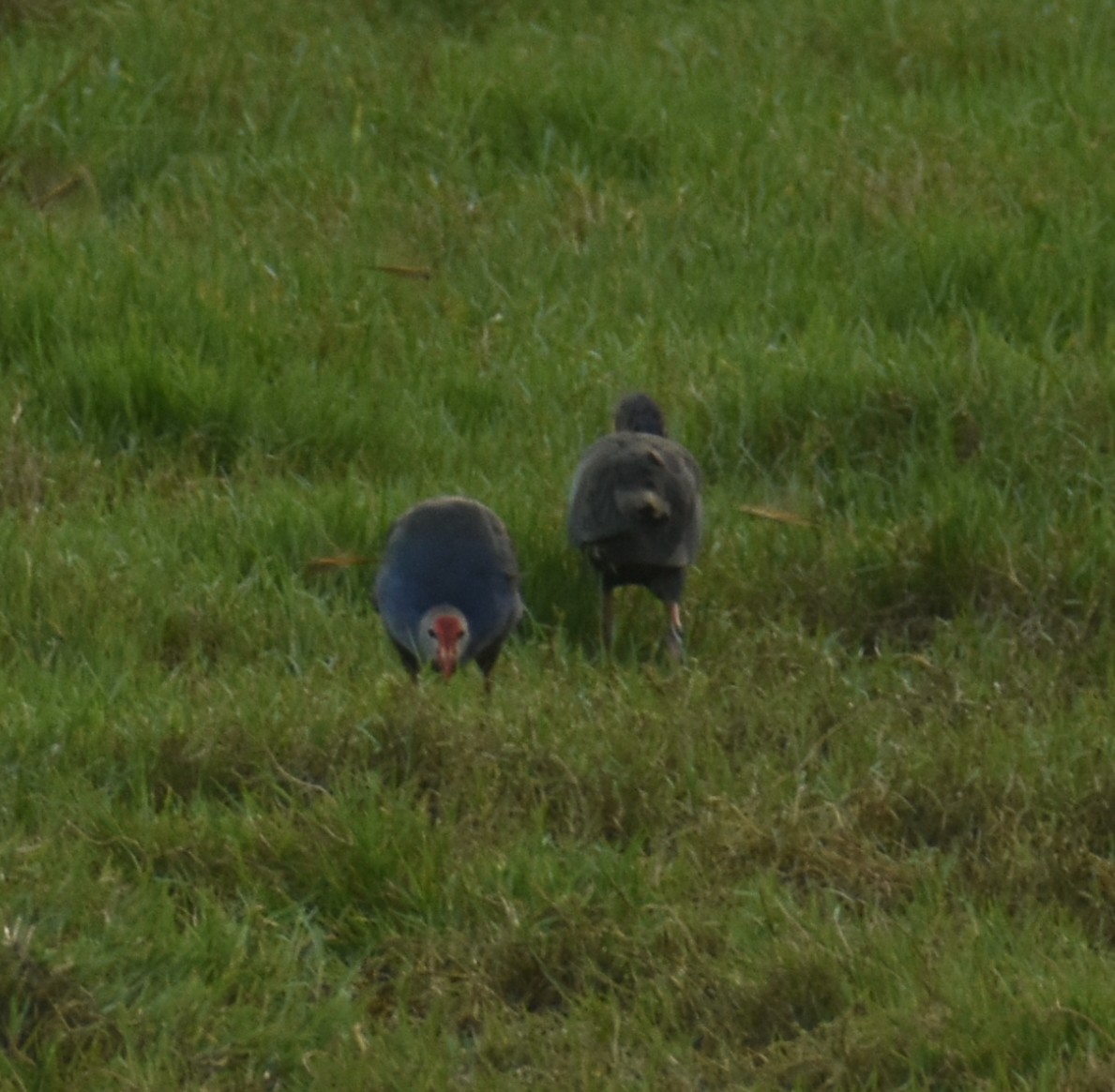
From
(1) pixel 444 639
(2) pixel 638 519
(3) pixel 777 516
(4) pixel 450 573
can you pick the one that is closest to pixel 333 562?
(4) pixel 450 573

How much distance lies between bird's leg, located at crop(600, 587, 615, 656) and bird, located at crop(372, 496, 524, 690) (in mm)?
248

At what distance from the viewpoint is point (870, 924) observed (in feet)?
15.9

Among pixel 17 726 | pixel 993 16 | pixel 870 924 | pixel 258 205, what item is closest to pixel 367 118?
pixel 258 205

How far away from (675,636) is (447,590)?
603 mm

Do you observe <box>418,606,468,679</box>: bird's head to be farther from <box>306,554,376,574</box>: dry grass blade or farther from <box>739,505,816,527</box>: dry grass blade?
<box>739,505,816,527</box>: dry grass blade

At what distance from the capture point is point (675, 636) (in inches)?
248

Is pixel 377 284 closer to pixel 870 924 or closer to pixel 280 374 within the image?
pixel 280 374

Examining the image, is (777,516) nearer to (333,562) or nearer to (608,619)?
(608,619)

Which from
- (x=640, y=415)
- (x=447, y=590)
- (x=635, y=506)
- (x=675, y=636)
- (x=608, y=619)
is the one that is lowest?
(x=608, y=619)

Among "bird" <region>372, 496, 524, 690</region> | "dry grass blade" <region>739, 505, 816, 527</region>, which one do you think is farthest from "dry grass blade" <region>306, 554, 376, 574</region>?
"dry grass blade" <region>739, 505, 816, 527</region>

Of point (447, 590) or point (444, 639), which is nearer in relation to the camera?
point (444, 639)

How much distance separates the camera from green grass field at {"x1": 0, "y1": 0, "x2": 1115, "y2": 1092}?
466cm

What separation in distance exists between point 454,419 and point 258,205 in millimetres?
1653

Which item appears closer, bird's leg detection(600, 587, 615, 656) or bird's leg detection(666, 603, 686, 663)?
bird's leg detection(666, 603, 686, 663)
